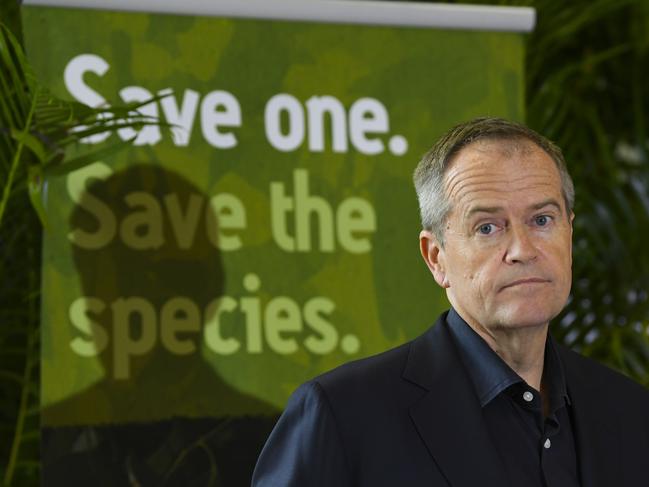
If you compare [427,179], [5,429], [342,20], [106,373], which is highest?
[342,20]

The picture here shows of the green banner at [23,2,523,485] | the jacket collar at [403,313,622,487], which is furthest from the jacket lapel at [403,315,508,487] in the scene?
the green banner at [23,2,523,485]

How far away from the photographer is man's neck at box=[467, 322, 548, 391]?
5.32ft

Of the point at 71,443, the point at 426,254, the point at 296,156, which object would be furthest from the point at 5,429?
the point at 426,254

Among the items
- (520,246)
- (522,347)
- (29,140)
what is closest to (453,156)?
(520,246)

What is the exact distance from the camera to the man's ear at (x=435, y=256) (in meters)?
1.68

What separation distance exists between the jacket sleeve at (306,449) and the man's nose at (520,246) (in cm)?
31

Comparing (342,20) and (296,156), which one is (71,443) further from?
(342,20)

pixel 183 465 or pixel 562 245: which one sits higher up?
pixel 562 245

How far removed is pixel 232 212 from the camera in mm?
2463

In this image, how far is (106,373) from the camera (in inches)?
92.6

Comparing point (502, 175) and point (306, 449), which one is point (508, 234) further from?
point (306, 449)

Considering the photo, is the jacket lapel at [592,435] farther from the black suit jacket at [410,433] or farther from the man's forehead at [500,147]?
the man's forehead at [500,147]

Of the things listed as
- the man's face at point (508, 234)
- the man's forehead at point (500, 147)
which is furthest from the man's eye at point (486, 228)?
the man's forehead at point (500, 147)

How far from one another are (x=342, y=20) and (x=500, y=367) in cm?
120
